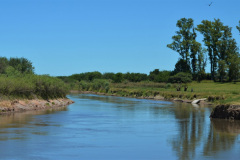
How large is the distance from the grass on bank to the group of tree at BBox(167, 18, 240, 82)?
462 centimetres

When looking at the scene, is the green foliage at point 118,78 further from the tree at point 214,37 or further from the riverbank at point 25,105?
the riverbank at point 25,105

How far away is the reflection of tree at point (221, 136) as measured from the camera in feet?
70.7

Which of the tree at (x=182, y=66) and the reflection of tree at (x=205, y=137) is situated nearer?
the reflection of tree at (x=205, y=137)

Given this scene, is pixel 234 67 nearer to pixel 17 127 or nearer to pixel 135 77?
pixel 135 77

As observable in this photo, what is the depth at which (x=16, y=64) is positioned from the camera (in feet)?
277

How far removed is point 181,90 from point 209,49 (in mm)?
25734

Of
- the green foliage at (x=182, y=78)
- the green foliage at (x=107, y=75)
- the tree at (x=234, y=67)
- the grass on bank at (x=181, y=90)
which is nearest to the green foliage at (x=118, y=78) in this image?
the grass on bank at (x=181, y=90)

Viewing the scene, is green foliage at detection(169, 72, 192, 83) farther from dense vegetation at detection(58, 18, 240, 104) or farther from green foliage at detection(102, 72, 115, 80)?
green foliage at detection(102, 72, 115, 80)

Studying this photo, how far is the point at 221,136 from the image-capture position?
26344 mm

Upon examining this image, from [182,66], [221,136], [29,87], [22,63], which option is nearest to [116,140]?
[221,136]

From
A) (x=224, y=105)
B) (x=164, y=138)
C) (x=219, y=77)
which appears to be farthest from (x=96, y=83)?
(x=164, y=138)

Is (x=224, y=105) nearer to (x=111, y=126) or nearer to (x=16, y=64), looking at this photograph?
(x=111, y=126)

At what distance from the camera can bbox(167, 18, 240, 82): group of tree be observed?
10233 centimetres

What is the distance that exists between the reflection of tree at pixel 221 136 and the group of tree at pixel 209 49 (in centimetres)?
6941
